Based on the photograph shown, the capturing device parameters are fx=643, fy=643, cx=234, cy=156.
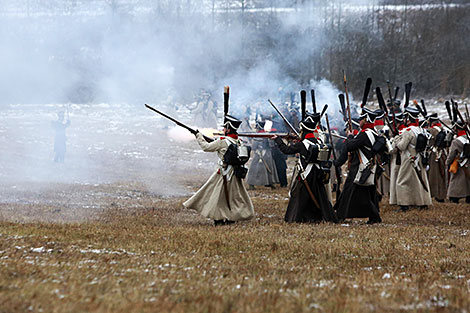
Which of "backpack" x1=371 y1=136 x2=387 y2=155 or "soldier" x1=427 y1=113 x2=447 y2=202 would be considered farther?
"soldier" x1=427 y1=113 x2=447 y2=202

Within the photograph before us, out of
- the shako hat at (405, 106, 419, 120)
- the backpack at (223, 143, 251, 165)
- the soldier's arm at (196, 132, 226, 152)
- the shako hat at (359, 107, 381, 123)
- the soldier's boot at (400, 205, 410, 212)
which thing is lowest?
the soldier's boot at (400, 205, 410, 212)

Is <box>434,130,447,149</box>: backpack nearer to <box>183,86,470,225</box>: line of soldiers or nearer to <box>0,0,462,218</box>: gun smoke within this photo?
<box>183,86,470,225</box>: line of soldiers

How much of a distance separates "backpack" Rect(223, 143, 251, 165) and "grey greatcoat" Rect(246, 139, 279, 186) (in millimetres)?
8822

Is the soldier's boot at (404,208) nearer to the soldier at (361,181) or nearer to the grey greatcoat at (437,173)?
the soldier at (361,181)

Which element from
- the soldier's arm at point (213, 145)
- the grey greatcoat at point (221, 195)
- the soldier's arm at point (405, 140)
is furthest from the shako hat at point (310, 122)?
the soldier's arm at point (405, 140)

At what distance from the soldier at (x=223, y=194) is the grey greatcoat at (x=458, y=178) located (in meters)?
7.02

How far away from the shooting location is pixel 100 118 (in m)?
36.2

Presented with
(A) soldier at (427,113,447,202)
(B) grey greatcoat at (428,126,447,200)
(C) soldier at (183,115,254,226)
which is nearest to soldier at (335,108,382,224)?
(C) soldier at (183,115,254,226)

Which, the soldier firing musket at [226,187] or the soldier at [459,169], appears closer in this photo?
the soldier firing musket at [226,187]

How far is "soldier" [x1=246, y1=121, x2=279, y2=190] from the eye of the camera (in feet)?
66.0

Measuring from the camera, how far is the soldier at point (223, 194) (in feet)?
36.3

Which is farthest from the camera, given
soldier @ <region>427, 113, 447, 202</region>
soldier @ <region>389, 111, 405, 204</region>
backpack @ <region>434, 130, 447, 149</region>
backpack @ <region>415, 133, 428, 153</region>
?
soldier @ <region>427, 113, 447, 202</region>

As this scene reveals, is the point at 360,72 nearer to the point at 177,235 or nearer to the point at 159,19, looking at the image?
the point at 159,19

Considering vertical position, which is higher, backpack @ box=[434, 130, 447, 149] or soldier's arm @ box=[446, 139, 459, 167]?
backpack @ box=[434, 130, 447, 149]
